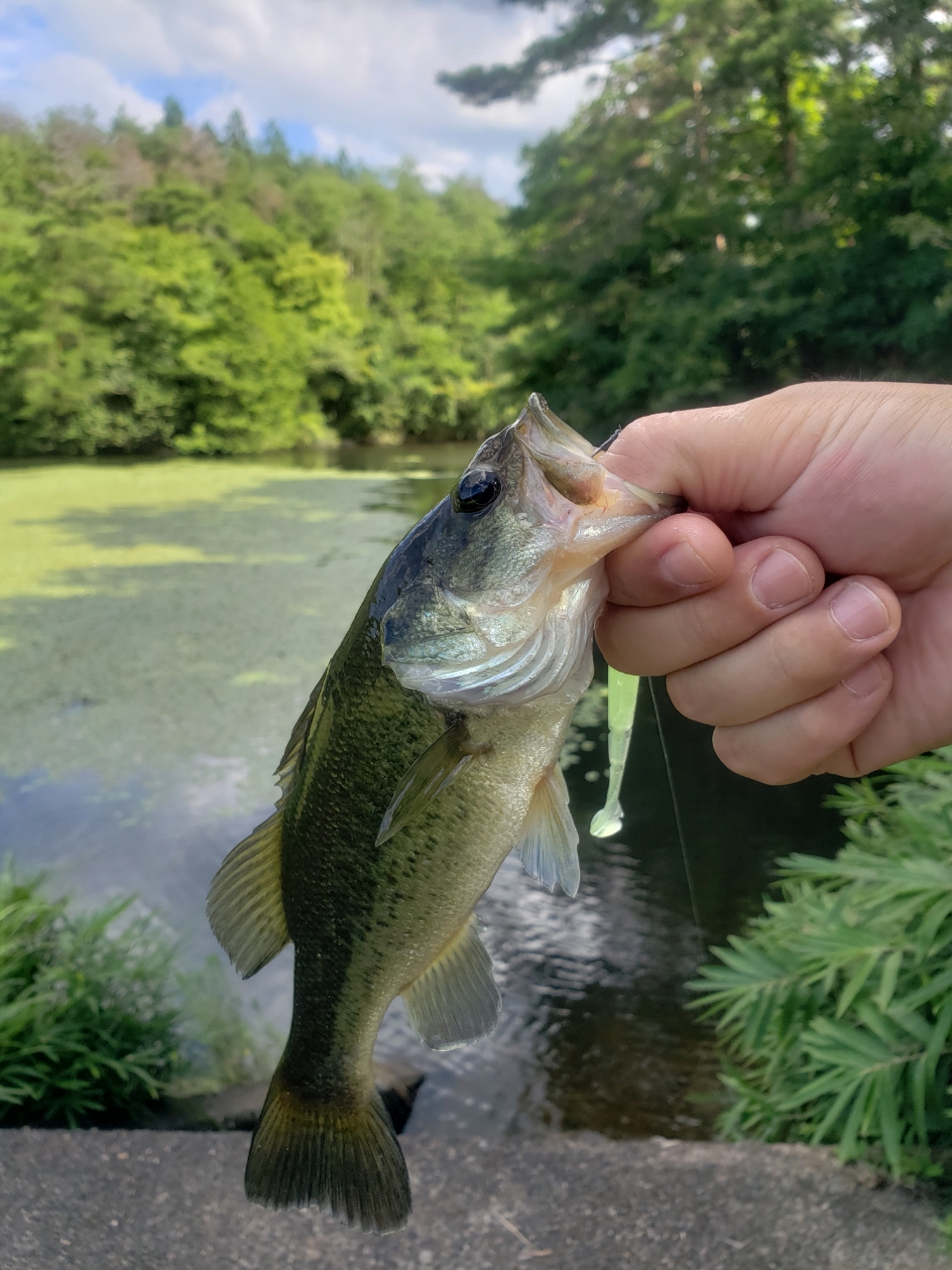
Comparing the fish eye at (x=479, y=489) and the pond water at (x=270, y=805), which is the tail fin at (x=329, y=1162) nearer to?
the fish eye at (x=479, y=489)

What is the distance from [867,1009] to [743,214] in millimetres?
13654

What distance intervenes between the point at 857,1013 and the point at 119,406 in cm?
3003

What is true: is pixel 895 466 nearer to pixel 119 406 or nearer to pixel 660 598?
pixel 660 598

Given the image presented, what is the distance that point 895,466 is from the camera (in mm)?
1308

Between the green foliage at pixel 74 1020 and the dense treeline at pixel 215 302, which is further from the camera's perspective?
the dense treeline at pixel 215 302

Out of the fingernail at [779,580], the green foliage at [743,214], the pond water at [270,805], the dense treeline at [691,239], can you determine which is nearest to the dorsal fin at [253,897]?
the fingernail at [779,580]

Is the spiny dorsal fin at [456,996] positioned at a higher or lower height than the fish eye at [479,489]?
lower

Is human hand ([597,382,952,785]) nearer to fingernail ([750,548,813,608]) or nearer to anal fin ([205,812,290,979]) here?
fingernail ([750,548,813,608])

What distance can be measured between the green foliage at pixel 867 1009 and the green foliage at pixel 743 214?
8978mm

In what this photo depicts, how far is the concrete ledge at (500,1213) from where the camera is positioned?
254cm

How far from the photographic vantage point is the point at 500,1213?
2846 millimetres

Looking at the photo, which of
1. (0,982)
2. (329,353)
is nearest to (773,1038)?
(0,982)

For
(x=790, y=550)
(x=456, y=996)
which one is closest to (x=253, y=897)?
(x=456, y=996)

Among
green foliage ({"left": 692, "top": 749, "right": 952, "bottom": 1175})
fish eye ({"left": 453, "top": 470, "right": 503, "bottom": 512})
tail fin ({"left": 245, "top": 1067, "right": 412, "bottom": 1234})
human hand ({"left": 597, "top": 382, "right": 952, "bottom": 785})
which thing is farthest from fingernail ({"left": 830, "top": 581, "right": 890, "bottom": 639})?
green foliage ({"left": 692, "top": 749, "right": 952, "bottom": 1175})
